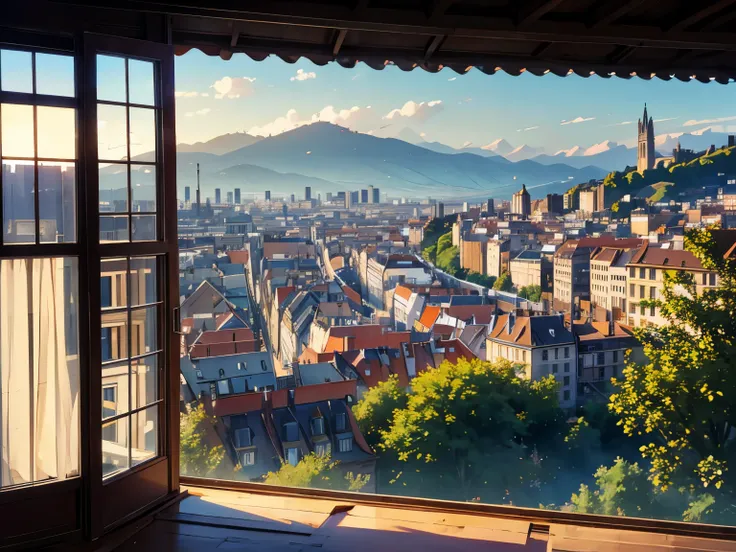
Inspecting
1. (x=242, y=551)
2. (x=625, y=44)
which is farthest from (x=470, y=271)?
(x=242, y=551)

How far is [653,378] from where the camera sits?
316 inches

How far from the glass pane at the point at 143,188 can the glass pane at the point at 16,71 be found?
0.51m

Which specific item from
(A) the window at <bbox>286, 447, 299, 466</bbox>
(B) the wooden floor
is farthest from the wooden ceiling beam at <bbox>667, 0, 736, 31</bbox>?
(A) the window at <bbox>286, 447, 299, 466</bbox>

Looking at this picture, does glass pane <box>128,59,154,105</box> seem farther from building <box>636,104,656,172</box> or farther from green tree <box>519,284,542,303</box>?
building <box>636,104,656,172</box>

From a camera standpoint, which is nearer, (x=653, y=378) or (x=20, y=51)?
(x=20, y=51)

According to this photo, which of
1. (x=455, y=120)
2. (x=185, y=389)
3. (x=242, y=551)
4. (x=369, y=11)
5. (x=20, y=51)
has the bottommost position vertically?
(x=185, y=389)

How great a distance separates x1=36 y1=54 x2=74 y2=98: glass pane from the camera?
249cm

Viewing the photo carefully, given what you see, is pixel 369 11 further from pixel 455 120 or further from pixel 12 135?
pixel 455 120

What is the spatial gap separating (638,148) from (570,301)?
236 centimetres

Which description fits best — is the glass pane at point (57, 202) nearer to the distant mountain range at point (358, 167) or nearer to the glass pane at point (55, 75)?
the glass pane at point (55, 75)

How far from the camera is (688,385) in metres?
7.86

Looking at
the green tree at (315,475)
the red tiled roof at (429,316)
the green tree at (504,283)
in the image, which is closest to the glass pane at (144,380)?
the red tiled roof at (429,316)

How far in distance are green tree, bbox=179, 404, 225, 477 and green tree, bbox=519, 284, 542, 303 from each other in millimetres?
4258

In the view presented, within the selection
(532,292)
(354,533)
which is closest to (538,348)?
(532,292)
